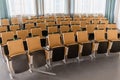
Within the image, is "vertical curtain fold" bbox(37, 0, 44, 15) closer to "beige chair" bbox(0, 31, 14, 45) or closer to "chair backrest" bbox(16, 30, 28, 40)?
"chair backrest" bbox(16, 30, 28, 40)

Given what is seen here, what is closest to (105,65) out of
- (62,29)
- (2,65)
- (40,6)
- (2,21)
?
(62,29)

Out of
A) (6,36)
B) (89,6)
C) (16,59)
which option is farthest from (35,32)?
(89,6)

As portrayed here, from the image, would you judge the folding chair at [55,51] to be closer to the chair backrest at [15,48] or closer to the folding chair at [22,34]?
the chair backrest at [15,48]

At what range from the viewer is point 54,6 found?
10727 mm

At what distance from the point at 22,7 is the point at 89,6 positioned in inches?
187

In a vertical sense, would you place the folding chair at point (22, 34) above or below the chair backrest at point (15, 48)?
above

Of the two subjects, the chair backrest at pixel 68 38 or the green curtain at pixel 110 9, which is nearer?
the chair backrest at pixel 68 38

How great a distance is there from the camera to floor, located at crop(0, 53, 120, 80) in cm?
404

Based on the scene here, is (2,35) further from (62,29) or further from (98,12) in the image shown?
(98,12)

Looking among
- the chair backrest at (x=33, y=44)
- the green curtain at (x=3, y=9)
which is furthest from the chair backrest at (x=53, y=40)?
the green curtain at (x=3, y=9)

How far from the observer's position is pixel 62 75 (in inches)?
163

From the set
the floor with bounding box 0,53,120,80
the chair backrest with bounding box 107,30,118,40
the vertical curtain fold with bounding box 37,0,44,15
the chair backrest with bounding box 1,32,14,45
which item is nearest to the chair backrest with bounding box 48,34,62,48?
the floor with bounding box 0,53,120,80

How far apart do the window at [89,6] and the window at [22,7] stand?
3.26 metres

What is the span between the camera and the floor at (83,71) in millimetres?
4035
